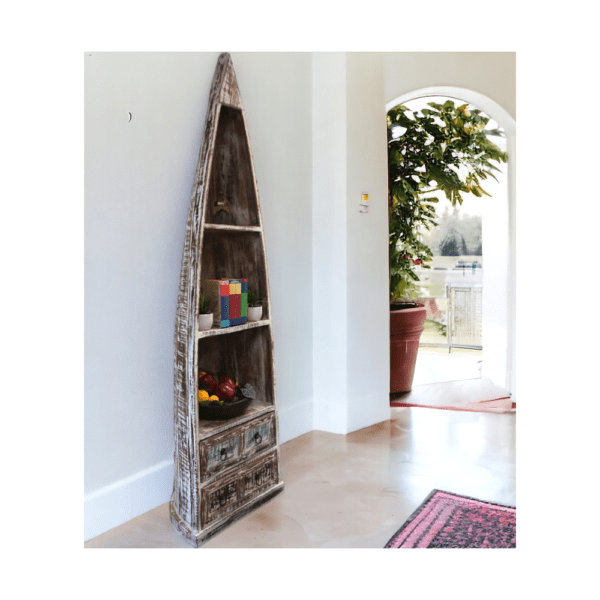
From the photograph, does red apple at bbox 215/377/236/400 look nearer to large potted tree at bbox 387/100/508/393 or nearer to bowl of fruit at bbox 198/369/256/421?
bowl of fruit at bbox 198/369/256/421

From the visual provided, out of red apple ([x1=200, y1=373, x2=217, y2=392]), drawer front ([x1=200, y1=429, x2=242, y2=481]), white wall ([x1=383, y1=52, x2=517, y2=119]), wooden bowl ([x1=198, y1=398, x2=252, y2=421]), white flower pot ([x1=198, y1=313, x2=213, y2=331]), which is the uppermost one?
white wall ([x1=383, y1=52, x2=517, y2=119])

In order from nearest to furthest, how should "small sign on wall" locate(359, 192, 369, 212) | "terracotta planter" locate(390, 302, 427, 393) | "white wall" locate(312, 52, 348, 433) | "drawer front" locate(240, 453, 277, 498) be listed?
1. "drawer front" locate(240, 453, 277, 498)
2. "white wall" locate(312, 52, 348, 433)
3. "small sign on wall" locate(359, 192, 369, 212)
4. "terracotta planter" locate(390, 302, 427, 393)

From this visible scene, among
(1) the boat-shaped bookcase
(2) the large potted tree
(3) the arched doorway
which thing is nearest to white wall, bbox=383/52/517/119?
(3) the arched doorway

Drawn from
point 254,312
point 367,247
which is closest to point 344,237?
point 367,247

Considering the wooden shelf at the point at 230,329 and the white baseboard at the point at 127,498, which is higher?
the wooden shelf at the point at 230,329

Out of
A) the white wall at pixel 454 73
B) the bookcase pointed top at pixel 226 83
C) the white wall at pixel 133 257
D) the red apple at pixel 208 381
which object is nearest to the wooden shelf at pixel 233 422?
the red apple at pixel 208 381

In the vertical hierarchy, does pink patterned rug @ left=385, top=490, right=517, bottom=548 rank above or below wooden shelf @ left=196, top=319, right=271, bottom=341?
below

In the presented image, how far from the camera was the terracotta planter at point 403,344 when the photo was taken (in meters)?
4.16

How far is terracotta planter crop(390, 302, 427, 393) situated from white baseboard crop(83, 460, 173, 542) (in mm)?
2285

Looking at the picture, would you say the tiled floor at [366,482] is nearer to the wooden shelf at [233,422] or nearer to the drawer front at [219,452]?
the drawer front at [219,452]

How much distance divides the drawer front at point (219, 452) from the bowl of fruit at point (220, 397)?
0.08m

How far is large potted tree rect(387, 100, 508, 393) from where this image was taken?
14.0ft
